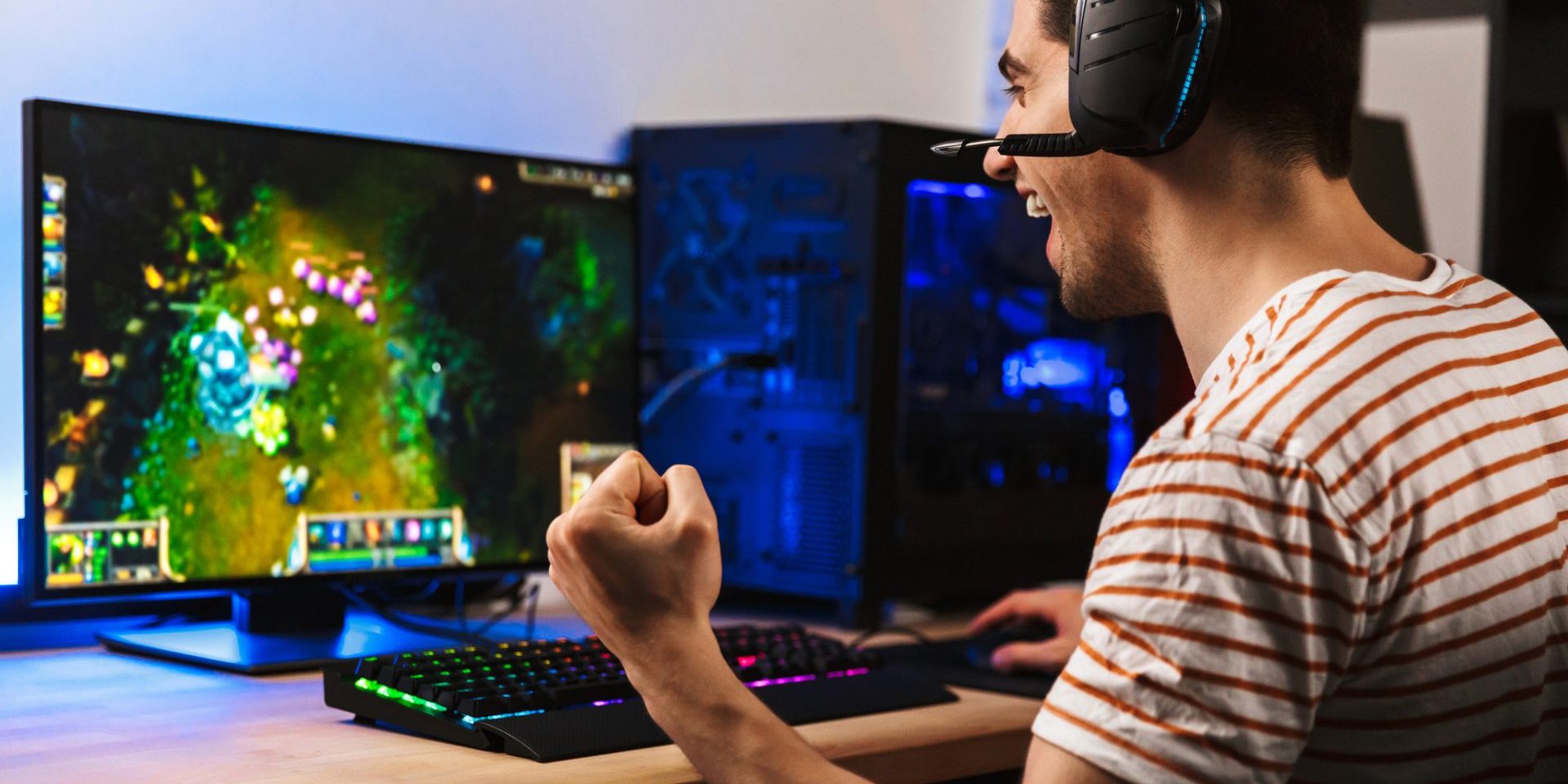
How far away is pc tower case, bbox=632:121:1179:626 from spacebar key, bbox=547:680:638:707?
50 cm

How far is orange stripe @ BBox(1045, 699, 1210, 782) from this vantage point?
67 cm

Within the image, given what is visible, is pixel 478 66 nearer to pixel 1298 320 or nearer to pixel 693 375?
pixel 693 375

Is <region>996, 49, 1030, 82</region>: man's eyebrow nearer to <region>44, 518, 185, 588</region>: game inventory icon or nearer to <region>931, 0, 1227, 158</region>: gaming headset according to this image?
<region>931, 0, 1227, 158</region>: gaming headset

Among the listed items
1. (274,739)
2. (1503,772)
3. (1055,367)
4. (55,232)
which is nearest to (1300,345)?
(1503,772)

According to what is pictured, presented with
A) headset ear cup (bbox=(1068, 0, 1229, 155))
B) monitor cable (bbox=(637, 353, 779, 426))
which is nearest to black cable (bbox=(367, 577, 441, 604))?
monitor cable (bbox=(637, 353, 779, 426))

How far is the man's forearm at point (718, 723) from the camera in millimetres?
816

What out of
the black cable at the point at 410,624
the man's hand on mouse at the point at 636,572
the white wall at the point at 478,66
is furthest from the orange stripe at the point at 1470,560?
the white wall at the point at 478,66

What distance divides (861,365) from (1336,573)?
2.83ft

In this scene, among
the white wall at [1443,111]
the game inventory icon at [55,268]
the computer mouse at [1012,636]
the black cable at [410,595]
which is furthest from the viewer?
the white wall at [1443,111]

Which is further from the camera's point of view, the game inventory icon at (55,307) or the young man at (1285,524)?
the game inventory icon at (55,307)

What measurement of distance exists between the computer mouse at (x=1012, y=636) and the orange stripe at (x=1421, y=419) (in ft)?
2.04

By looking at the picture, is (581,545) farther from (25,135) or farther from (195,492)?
(25,135)

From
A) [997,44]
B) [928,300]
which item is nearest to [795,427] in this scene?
[928,300]

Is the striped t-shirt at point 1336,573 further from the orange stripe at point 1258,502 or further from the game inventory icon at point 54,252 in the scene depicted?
the game inventory icon at point 54,252
